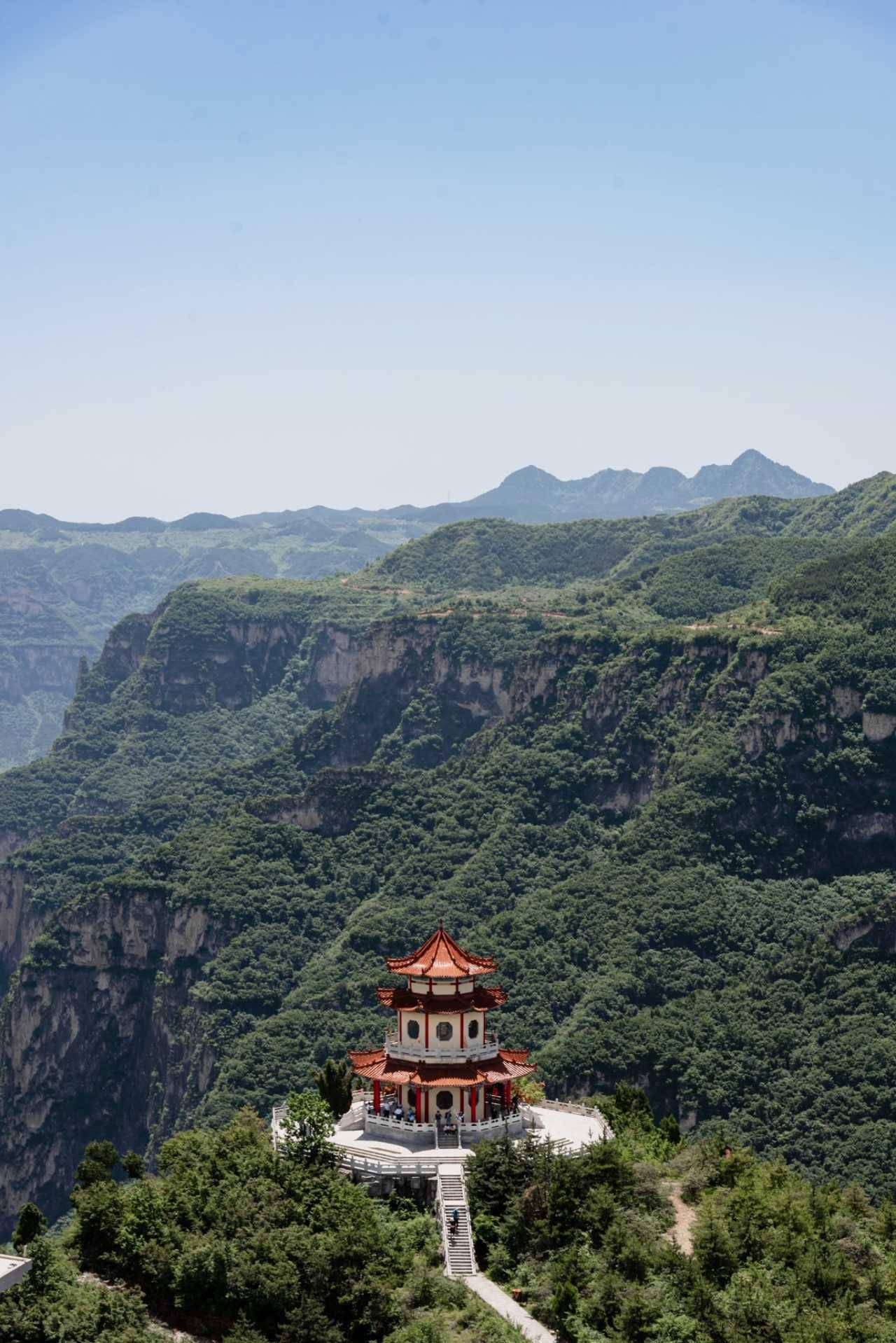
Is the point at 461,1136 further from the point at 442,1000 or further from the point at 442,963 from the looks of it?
the point at 442,963

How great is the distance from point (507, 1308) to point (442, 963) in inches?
676

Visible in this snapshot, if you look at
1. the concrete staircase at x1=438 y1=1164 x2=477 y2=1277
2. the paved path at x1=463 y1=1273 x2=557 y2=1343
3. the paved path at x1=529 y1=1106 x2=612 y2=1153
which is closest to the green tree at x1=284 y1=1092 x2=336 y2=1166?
the concrete staircase at x1=438 y1=1164 x2=477 y2=1277

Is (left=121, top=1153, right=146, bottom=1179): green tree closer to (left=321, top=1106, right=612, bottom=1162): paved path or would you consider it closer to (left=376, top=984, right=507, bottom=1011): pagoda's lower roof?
(left=321, top=1106, right=612, bottom=1162): paved path

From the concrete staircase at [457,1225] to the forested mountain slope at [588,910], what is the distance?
3863 centimetres

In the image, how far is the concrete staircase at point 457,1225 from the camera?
7344 centimetres

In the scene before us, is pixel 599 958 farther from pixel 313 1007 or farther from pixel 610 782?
pixel 610 782

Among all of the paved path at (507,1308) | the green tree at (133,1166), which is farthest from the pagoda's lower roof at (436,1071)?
the paved path at (507,1308)

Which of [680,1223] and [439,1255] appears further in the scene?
[680,1223]

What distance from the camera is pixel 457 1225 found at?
75.4 meters

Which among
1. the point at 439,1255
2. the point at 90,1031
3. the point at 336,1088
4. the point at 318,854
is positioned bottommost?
the point at 90,1031

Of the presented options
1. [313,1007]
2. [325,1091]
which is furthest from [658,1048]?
[325,1091]

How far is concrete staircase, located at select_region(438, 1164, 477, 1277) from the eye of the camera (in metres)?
73.4

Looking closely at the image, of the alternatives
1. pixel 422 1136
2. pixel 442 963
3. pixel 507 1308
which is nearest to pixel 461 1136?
pixel 422 1136

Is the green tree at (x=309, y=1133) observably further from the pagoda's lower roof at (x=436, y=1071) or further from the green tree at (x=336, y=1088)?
the green tree at (x=336, y=1088)
